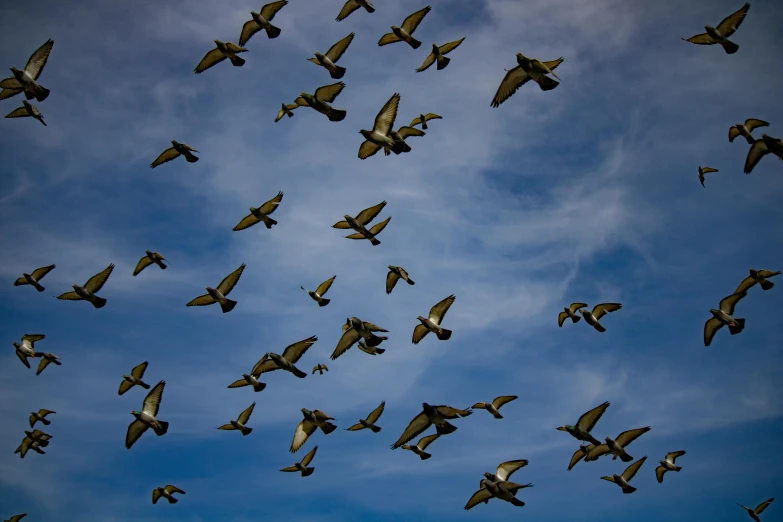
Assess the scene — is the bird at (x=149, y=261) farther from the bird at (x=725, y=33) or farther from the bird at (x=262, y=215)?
the bird at (x=725, y=33)

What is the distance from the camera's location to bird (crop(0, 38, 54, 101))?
23094mm

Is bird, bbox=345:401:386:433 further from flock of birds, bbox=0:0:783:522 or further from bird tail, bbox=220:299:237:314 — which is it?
bird tail, bbox=220:299:237:314

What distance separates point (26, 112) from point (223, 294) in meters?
10.1

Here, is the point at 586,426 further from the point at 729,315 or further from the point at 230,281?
the point at 230,281

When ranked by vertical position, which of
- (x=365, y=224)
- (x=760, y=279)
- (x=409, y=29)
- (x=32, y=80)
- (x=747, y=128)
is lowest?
(x=760, y=279)

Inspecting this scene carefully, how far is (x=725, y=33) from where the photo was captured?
2255cm

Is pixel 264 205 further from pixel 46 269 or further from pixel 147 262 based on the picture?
pixel 46 269

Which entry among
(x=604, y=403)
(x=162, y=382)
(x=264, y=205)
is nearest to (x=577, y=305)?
(x=604, y=403)

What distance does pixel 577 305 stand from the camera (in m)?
26.4

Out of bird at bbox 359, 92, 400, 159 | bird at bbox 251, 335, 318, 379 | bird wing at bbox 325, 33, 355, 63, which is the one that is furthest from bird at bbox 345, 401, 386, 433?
bird wing at bbox 325, 33, 355, 63

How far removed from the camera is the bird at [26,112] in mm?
23753

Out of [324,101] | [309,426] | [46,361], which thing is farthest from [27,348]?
[324,101]

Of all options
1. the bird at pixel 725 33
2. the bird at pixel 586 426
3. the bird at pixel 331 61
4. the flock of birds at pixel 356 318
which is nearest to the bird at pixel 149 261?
the flock of birds at pixel 356 318

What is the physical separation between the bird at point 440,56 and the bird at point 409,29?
0.85 metres
